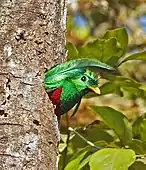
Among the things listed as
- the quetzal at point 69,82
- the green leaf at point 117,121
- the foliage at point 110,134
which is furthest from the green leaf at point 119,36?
the quetzal at point 69,82

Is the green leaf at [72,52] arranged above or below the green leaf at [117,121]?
above

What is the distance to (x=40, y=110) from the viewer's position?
79 centimetres

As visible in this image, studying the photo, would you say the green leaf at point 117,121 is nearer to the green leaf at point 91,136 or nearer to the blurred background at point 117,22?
the green leaf at point 91,136

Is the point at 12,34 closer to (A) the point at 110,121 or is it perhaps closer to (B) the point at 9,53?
(B) the point at 9,53

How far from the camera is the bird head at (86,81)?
0.82 m

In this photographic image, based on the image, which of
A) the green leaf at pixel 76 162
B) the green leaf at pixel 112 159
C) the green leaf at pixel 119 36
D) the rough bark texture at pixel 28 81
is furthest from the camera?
the green leaf at pixel 119 36

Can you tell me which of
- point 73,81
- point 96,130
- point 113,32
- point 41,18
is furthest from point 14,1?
point 96,130

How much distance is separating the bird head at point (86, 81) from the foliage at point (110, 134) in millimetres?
174

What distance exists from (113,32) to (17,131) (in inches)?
18.8

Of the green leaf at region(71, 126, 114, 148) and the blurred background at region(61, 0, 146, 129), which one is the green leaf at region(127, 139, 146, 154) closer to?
the green leaf at region(71, 126, 114, 148)

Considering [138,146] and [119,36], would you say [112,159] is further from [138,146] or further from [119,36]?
[119,36]

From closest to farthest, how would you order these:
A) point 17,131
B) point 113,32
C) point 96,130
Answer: point 17,131 → point 113,32 → point 96,130

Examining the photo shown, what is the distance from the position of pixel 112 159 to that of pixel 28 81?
252mm

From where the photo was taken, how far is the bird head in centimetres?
82
